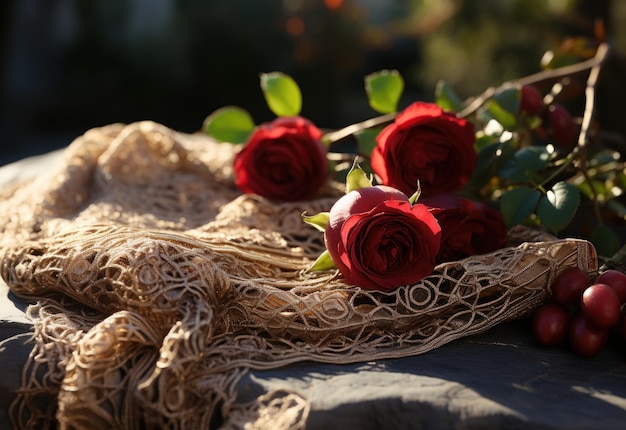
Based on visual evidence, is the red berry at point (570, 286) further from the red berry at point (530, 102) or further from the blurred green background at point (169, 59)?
the blurred green background at point (169, 59)

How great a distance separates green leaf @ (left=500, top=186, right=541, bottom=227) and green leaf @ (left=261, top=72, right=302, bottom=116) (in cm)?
51

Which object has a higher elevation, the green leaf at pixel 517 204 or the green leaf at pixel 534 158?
the green leaf at pixel 534 158

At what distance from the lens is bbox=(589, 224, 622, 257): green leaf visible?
1168 mm

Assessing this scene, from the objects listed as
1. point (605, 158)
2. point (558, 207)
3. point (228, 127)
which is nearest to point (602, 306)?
point (558, 207)

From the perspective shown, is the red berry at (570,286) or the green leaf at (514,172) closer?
the red berry at (570,286)

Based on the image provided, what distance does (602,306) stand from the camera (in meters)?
0.89

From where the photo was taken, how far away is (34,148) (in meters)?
3.86

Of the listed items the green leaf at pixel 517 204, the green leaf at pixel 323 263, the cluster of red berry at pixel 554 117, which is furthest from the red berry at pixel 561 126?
the green leaf at pixel 323 263

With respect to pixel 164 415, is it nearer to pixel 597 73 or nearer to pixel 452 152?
pixel 452 152

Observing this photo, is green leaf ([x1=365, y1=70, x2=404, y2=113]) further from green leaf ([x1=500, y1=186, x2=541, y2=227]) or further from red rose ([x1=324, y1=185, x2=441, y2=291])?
red rose ([x1=324, y1=185, x2=441, y2=291])

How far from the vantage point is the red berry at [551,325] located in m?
0.93

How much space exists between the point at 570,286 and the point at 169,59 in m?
3.45

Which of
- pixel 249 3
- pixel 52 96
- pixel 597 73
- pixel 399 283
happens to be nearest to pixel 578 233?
pixel 597 73

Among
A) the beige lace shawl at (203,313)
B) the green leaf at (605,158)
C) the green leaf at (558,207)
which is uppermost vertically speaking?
the green leaf at (605,158)
